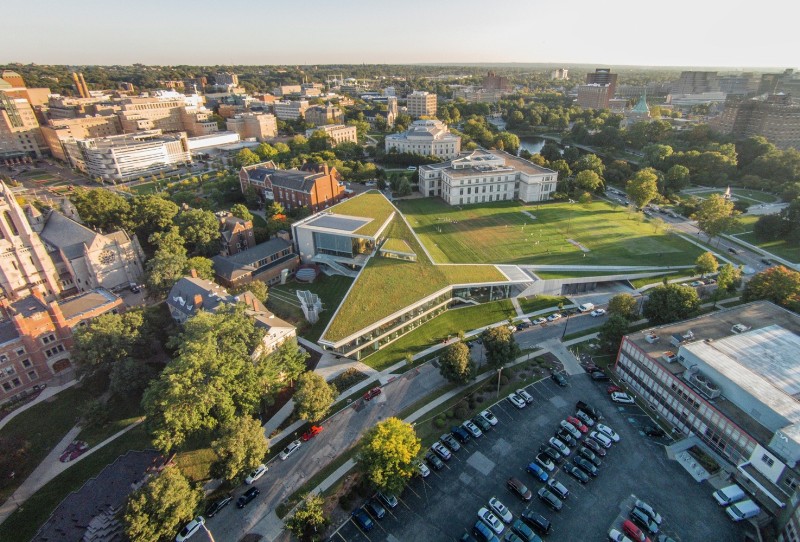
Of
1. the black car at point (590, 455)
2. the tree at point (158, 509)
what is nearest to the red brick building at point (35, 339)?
the tree at point (158, 509)

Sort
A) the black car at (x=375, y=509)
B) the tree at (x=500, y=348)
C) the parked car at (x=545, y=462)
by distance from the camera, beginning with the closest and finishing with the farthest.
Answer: the black car at (x=375, y=509)
the parked car at (x=545, y=462)
the tree at (x=500, y=348)

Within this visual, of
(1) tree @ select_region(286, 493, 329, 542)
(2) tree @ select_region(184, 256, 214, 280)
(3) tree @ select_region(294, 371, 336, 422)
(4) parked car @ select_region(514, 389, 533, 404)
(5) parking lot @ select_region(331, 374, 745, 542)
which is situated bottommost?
(5) parking lot @ select_region(331, 374, 745, 542)

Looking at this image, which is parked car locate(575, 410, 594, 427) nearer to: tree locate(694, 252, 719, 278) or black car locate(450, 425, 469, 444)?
black car locate(450, 425, 469, 444)

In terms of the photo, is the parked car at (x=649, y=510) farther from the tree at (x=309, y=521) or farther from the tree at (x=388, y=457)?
the tree at (x=309, y=521)

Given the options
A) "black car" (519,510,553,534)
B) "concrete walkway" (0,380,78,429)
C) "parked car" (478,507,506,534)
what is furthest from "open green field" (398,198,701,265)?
"concrete walkway" (0,380,78,429)

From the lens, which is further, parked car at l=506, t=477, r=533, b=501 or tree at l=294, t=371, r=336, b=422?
tree at l=294, t=371, r=336, b=422

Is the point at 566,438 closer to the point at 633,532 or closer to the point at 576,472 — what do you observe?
the point at 576,472
